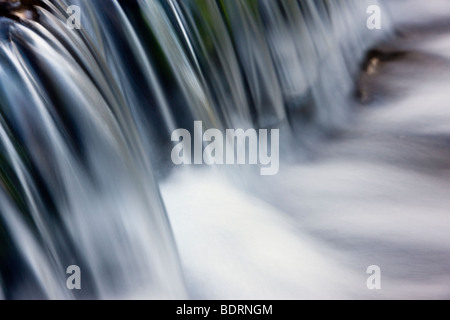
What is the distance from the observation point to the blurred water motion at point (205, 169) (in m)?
2.06

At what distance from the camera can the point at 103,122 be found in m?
2.24

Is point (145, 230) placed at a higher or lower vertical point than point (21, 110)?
A: lower

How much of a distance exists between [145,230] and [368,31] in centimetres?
344

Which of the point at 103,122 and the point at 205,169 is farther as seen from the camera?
the point at 205,169

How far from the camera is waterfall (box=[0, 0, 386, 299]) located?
1991 millimetres

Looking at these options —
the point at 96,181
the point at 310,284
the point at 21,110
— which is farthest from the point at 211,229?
the point at 21,110

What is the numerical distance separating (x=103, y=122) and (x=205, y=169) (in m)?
0.73

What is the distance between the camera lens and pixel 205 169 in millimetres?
2906

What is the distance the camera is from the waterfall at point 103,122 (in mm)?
1991

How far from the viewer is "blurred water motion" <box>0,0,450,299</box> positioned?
2062 millimetres
